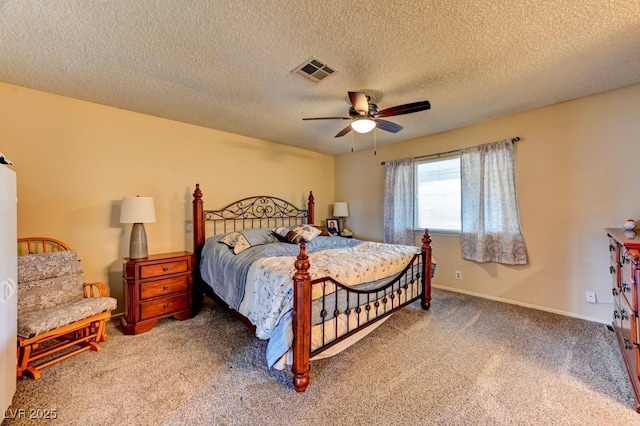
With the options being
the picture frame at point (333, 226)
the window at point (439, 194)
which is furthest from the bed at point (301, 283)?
the picture frame at point (333, 226)

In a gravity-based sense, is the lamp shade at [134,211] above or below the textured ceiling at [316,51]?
below

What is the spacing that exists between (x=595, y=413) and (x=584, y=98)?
3077 mm

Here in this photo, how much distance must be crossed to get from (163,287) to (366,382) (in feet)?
7.74

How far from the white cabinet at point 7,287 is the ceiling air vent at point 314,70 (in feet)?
6.78

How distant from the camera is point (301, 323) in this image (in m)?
1.81

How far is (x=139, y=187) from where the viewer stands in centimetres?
323

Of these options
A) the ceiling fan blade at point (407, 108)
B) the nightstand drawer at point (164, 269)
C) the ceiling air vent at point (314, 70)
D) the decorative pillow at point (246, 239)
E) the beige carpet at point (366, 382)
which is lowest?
the beige carpet at point (366, 382)

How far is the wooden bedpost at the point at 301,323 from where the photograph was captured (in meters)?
1.80

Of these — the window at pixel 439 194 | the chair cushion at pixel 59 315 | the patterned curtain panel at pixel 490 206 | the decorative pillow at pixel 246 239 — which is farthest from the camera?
the window at pixel 439 194

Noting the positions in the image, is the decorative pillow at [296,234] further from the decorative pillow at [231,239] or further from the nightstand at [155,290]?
the nightstand at [155,290]

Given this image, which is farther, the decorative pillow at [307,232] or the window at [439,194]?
the window at [439,194]

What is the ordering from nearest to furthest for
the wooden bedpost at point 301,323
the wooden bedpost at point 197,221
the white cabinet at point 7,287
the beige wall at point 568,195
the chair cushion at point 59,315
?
the white cabinet at point 7,287, the wooden bedpost at point 301,323, the chair cushion at point 59,315, the beige wall at point 568,195, the wooden bedpost at point 197,221

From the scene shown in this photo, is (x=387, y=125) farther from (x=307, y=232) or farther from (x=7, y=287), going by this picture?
(x=7, y=287)

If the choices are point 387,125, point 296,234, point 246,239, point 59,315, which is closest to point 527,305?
point 387,125
